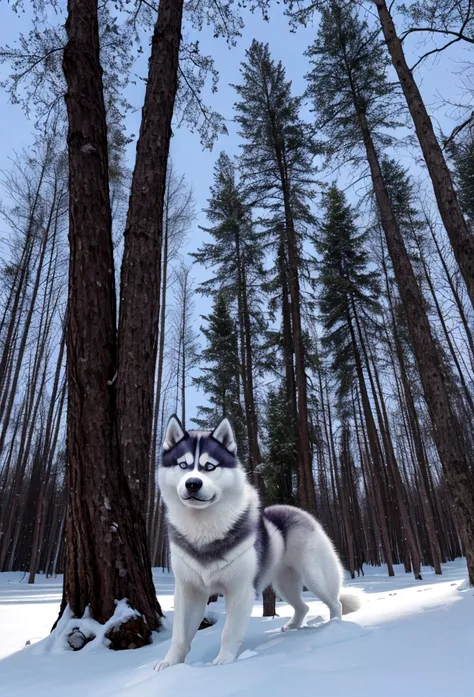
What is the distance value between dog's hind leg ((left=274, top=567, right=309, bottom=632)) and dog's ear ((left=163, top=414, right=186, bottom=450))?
1.58 metres

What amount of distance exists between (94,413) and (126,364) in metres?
0.71

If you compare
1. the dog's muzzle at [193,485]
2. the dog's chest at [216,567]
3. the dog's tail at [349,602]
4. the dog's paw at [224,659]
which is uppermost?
the dog's muzzle at [193,485]

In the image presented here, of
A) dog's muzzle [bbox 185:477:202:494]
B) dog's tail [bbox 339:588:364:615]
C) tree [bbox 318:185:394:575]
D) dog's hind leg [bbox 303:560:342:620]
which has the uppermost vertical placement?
tree [bbox 318:185:394:575]

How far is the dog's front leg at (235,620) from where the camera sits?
228 cm

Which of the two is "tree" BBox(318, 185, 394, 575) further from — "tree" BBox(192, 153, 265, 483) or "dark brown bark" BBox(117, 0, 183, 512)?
"dark brown bark" BBox(117, 0, 183, 512)

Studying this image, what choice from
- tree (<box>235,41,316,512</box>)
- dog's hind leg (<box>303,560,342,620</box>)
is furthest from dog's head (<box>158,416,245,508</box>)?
tree (<box>235,41,316,512</box>)

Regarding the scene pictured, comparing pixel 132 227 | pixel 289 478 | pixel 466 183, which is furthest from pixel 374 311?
pixel 132 227

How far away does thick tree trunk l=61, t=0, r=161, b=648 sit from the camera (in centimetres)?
345

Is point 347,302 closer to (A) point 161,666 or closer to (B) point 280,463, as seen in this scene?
(B) point 280,463

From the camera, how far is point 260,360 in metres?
17.1

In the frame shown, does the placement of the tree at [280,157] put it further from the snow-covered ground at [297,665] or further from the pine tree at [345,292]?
the snow-covered ground at [297,665]

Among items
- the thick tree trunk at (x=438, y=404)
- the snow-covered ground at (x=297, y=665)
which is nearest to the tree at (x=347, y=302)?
the thick tree trunk at (x=438, y=404)

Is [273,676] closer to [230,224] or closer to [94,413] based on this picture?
[94,413]

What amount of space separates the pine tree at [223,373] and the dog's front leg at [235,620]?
1392 cm
